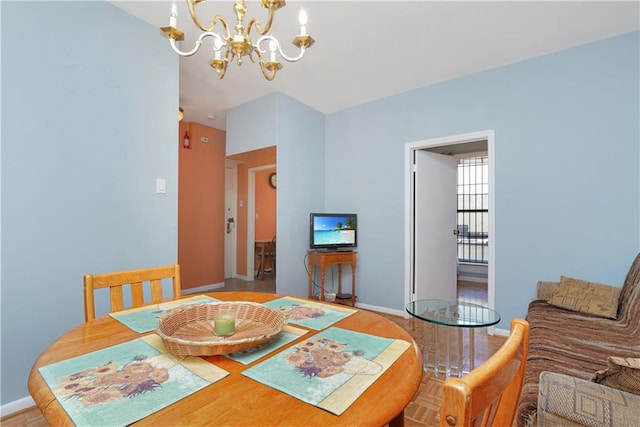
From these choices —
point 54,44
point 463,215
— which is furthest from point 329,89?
point 463,215

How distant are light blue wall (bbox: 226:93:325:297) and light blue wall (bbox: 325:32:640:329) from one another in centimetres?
96

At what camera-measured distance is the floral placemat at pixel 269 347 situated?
77 centimetres

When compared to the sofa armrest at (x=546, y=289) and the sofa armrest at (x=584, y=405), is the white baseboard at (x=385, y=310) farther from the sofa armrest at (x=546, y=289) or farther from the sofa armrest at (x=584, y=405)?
the sofa armrest at (x=584, y=405)

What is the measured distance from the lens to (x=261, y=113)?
136 inches

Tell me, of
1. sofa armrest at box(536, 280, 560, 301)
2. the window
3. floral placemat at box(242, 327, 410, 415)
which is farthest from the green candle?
the window

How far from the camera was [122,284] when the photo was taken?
1291mm

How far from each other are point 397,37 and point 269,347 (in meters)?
2.43

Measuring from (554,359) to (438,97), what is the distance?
2565 millimetres

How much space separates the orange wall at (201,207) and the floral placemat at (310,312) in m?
3.22

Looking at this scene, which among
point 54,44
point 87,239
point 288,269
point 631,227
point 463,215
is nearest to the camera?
point 54,44

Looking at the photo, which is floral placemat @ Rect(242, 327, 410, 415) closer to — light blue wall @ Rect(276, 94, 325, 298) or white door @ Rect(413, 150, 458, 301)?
light blue wall @ Rect(276, 94, 325, 298)

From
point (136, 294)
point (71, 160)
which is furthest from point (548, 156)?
point (71, 160)

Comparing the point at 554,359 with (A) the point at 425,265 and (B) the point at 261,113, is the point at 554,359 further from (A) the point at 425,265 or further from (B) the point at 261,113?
(B) the point at 261,113

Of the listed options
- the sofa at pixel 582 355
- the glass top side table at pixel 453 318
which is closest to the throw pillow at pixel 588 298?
the sofa at pixel 582 355
